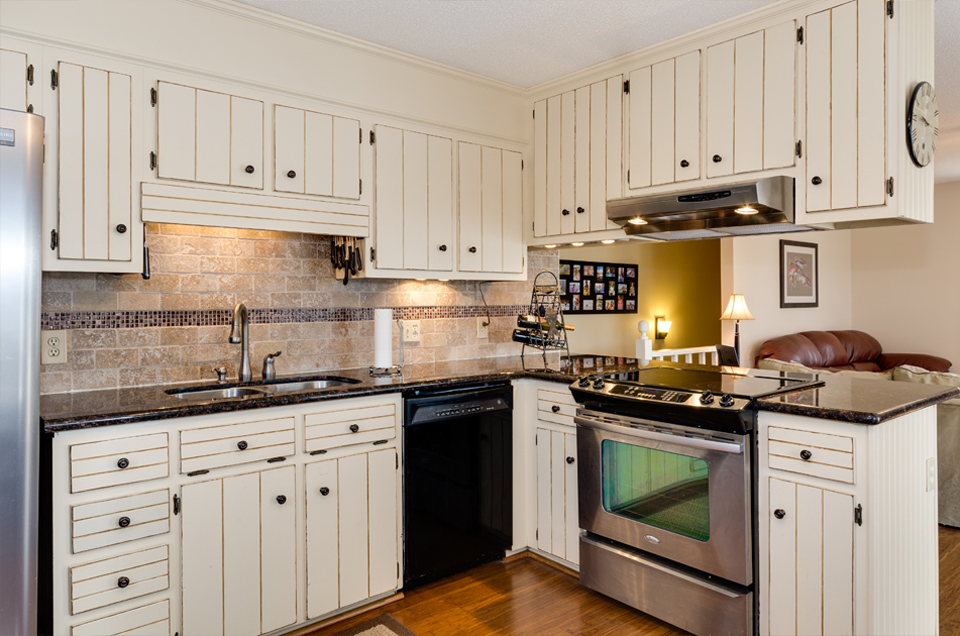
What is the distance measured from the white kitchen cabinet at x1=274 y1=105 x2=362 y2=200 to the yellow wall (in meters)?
3.14

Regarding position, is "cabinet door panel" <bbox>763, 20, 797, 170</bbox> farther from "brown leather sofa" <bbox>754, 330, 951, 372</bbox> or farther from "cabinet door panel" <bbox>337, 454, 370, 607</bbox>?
"brown leather sofa" <bbox>754, 330, 951, 372</bbox>

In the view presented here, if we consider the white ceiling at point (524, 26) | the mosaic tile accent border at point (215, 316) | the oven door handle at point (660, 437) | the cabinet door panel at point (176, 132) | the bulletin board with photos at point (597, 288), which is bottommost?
the oven door handle at point (660, 437)

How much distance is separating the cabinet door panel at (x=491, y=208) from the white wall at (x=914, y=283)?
587cm

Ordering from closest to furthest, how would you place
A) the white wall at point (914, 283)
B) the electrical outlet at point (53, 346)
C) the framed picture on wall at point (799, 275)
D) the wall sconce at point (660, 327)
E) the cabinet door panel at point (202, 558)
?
the cabinet door panel at point (202, 558) → the electrical outlet at point (53, 346) → the framed picture on wall at point (799, 275) → the wall sconce at point (660, 327) → the white wall at point (914, 283)

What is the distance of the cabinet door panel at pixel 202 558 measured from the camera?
216 centimetres

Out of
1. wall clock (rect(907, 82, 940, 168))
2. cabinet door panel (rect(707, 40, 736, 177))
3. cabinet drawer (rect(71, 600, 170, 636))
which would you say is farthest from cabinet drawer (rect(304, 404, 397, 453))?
wall clock (rect(907, 82, 940, 168))

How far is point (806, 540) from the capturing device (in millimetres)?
2117

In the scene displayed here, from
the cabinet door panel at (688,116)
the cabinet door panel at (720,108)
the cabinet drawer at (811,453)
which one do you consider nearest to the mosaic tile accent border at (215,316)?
the cabinet door panel at (688,116)

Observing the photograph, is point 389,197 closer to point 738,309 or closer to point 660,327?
point 738,309

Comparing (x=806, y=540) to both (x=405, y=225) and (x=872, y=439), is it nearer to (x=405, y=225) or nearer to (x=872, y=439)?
(x=872, y=439)

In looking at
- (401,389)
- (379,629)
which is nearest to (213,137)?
(401,389)

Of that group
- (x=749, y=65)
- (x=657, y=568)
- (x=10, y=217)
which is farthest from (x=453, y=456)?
(x=749, y=65)

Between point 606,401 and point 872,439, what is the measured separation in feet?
3.32

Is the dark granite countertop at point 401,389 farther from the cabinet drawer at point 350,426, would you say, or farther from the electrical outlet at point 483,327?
the electrical outlet at point 483,327
